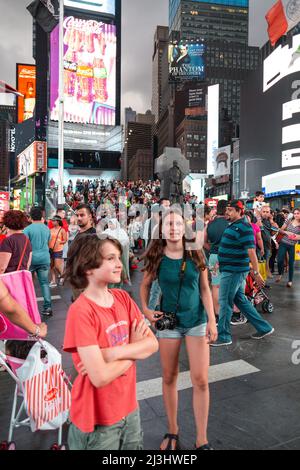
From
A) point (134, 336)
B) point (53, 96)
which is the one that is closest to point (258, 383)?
point (134, 336)

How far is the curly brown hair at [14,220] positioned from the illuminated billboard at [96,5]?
58627 millimetres

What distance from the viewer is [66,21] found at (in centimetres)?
5266

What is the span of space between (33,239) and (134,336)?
5075 millimetres

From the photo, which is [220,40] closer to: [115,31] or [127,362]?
[115,31]

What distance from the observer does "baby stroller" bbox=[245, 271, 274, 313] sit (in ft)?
22.3

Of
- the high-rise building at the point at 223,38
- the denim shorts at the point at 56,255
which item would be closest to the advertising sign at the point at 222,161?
the denim shorts at the point at 56,255

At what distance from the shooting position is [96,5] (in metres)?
54.5

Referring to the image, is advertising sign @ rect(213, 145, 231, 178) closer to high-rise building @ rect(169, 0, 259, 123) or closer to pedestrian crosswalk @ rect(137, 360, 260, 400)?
pedestrian crosswalk @ rect(137, 360, 260, 400)

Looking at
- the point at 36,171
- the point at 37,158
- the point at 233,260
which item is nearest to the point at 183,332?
the point at 233,260

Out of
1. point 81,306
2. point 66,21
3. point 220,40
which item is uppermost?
point 220,40

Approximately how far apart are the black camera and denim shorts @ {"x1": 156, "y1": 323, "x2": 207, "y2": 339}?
6 cm

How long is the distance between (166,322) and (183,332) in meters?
0.20

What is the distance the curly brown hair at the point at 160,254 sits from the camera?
A: 294cm

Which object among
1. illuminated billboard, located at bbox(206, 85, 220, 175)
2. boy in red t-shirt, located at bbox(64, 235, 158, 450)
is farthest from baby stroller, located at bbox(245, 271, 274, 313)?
illuminated billboard, located at bbox(206, 85, 220, 175)
